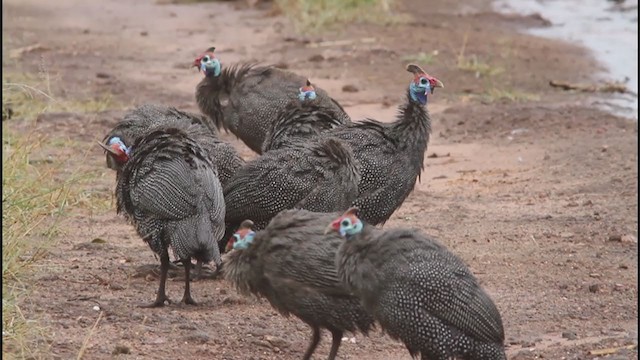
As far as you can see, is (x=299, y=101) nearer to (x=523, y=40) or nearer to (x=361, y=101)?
(x=361, y=101)

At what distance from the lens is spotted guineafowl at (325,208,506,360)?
5.23 metres

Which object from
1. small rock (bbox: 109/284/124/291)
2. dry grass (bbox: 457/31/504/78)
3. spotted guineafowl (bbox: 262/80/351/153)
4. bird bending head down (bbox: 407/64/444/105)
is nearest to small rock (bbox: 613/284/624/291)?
bird bending head down (bbox: 407/64/444/105)

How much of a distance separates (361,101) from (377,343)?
6.04 metres

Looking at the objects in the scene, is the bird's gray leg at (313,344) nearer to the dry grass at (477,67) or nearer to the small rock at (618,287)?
the small rock at (618,287)

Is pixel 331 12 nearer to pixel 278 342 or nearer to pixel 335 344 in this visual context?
pixel 278 342

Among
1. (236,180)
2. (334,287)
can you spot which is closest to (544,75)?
(236,180)

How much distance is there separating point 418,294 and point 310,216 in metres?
0.71

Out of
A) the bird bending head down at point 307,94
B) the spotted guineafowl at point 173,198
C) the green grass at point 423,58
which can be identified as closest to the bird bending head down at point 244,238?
the spotted guineafowl at point 173,198

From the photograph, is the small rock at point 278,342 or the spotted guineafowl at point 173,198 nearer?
the small rock at point 278,342

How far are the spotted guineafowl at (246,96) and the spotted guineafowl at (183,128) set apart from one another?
43.7 inches

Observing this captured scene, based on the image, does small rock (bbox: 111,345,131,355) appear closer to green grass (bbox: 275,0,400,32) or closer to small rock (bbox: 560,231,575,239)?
small rock (bbox: 560,231,575,239)

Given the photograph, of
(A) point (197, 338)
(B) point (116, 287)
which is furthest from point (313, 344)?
(B) point (116, 287)

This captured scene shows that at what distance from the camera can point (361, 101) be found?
12141mm

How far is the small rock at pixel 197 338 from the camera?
5.88m
